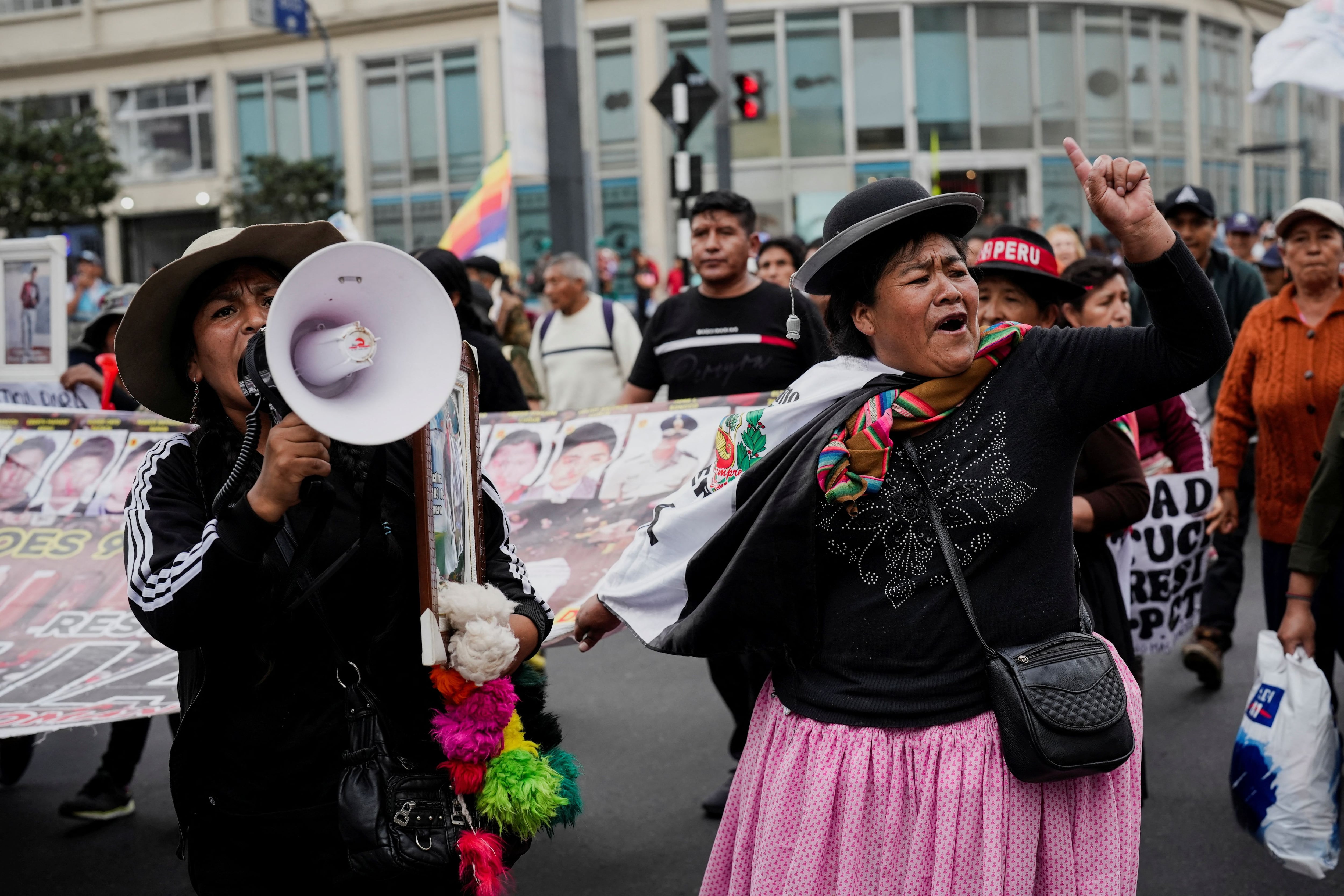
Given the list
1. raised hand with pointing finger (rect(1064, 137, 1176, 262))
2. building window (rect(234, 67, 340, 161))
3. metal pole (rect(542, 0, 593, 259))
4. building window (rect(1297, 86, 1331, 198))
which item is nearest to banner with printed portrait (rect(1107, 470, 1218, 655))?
raised hand with pointing finger (rect(1064, 137, 1176, 262))

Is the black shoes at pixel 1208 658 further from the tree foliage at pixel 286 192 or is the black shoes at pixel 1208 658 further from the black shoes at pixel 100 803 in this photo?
the tree foliage at pixel 286 192

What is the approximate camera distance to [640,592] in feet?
8.42

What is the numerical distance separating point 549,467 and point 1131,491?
221 centimetres

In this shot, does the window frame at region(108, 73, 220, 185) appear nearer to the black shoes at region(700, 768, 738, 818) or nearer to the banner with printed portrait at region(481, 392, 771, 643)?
the banner with printed portrait at region(481, 392, 771, 643)

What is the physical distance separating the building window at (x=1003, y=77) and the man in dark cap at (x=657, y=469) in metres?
23.3

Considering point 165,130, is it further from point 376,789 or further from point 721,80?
point 376,789

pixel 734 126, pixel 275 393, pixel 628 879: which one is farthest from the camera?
pixel 734 126

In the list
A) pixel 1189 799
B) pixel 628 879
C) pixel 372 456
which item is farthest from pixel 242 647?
pixel 1189 799

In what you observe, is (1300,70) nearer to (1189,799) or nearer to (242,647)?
(1189,799)

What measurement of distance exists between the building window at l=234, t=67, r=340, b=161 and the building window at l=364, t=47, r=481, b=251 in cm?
105

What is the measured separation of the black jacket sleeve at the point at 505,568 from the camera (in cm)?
244

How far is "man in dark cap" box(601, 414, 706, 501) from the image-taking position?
15.6 ft

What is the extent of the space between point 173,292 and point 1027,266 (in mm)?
2435

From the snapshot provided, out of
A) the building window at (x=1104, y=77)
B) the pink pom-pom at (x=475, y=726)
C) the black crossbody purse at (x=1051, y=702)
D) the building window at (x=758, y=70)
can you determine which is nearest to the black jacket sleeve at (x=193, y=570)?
the pink pom-pom at (x=475, y=726)
